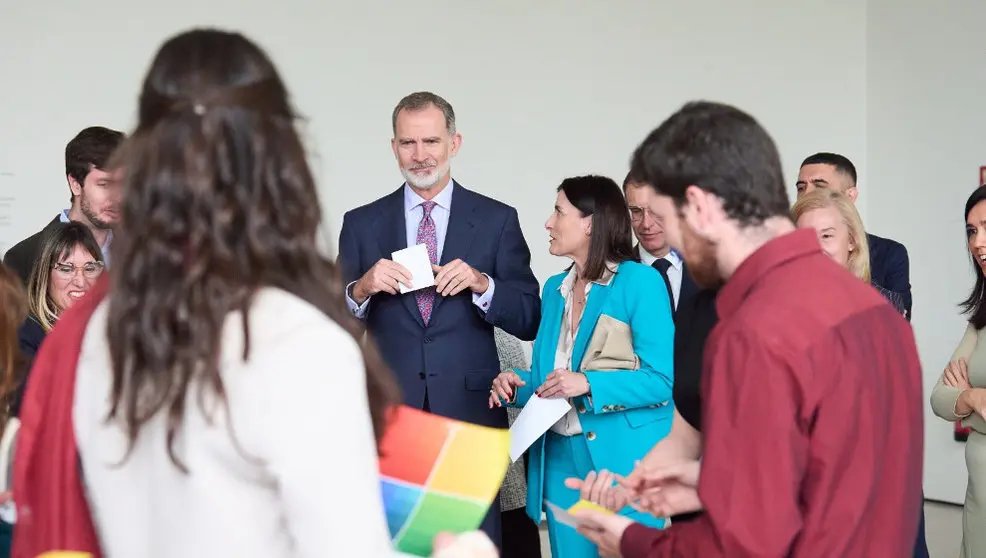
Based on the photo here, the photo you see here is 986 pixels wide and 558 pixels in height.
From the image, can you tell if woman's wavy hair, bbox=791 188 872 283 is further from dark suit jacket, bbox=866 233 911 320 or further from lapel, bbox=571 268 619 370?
dark suit jacket, bbox=866 233 911 320

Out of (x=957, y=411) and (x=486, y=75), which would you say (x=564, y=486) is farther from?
(x=486, y=75)

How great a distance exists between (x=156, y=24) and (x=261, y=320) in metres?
4.37

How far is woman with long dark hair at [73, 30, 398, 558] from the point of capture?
117cm

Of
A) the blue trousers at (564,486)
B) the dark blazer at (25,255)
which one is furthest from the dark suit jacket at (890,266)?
the dark blazer at (25,255)

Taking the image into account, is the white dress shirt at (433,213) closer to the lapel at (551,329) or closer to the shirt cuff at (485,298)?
the shirt cuff at (485,298)

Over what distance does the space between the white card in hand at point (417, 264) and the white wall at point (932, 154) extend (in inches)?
175

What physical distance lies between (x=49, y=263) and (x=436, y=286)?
4.11 ft

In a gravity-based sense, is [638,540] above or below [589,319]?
below

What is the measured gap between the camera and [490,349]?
12.6ft

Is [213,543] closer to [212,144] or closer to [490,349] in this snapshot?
[212,144]

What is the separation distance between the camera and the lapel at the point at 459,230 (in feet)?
12.5

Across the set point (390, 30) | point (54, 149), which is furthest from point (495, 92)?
point (54, 149)

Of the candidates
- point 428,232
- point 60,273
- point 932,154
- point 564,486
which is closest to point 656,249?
point 428,232

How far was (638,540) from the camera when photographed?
1.88 meters
